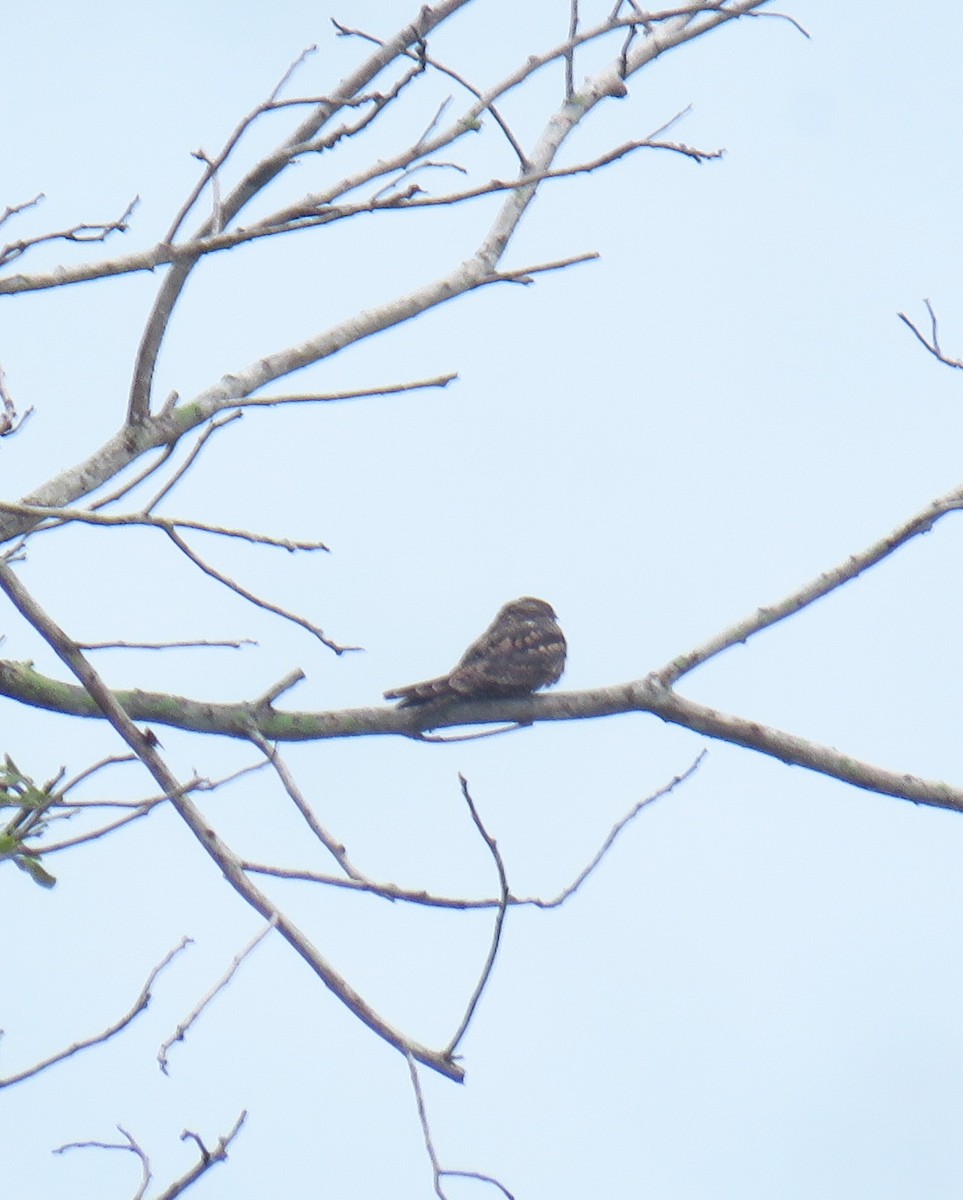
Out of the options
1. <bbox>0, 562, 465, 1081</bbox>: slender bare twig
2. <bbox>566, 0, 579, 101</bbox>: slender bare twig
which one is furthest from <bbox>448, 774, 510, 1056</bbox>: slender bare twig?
<bbox>566, 0, 579, 101</bbox>: slender bare twig

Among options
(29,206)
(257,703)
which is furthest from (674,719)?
(29,206)

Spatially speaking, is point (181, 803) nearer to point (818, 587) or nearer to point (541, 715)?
point (541, 715)

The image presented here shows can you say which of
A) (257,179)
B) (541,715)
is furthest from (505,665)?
(257,179)

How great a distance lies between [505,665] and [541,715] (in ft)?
2.72

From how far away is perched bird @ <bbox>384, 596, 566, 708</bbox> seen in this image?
4.57 meters

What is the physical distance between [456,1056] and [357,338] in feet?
6.51

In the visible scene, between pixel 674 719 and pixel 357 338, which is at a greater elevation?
pixel 357 338

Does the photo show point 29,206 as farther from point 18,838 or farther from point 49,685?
point 18,838

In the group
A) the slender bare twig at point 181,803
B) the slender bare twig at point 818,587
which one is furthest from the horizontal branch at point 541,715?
the slender bare twig at point 181,803

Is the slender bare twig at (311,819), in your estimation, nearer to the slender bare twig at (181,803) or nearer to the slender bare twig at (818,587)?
the slender bare twig at (181,803)

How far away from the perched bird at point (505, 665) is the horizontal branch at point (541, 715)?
22 centimetres

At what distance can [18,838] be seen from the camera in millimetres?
3119

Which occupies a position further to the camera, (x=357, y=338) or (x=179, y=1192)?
(x=357, y=338)

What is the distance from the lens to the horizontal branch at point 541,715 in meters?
3.93
